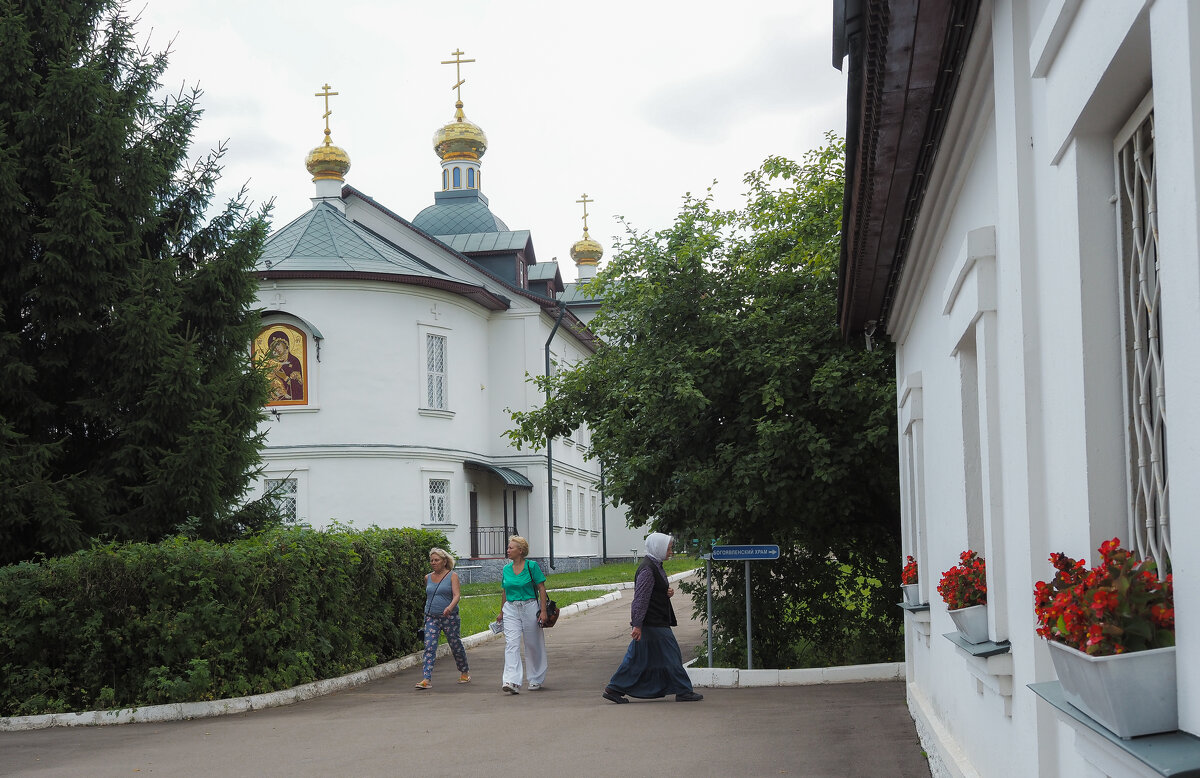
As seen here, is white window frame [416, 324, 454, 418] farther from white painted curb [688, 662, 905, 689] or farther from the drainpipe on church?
white painted curb [688, 662, 905, 689]

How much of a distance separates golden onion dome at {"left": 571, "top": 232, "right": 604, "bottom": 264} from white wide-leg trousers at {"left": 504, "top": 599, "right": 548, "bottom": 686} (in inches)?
2100

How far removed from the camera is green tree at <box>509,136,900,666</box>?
1474cm

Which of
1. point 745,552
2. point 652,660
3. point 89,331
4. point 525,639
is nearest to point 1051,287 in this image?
point 652,660

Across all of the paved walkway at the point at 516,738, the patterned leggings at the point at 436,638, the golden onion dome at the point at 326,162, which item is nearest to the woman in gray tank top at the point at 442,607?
the patterned leggings at the point at 436,638

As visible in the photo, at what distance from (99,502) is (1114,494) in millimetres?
12559

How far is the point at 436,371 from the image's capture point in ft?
126

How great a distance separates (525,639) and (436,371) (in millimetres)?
24478

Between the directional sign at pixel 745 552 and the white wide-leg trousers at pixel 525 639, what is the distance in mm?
2228

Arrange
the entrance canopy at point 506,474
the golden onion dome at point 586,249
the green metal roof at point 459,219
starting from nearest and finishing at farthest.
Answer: the entrance canopy at point 506,474
the green metal roof at point 459,219
the golden onion dome at point 586,249

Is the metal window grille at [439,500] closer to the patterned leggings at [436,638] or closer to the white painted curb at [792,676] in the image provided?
the patterned leggings at [436,638]

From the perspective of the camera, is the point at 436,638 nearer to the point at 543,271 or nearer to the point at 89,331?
the point at 89,331

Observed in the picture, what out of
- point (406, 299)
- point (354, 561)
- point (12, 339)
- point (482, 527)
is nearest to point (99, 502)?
point (12, 339)

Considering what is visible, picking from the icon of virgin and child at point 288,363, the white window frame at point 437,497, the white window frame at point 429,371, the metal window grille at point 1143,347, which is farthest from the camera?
the white window frame at point 429,371

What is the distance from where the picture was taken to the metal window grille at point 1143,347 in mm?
3270
